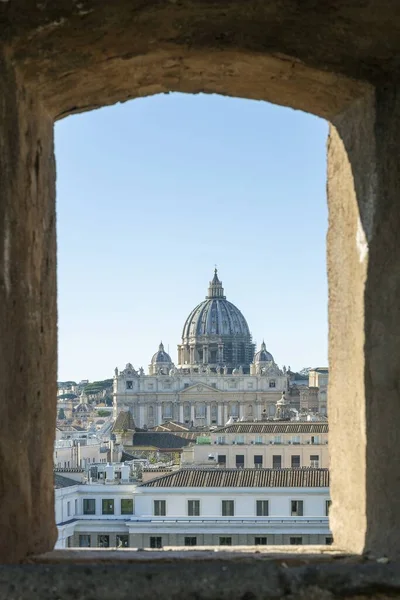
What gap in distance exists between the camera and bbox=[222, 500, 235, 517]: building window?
74.7 ft

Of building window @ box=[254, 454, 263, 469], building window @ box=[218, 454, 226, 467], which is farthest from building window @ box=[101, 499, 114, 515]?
building window @ box=[254, 454, 263, 469]

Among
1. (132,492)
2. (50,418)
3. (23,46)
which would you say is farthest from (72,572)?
(132,492)

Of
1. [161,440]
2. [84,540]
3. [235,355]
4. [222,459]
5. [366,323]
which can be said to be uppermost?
[235,355]

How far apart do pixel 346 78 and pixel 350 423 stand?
35.0 inches

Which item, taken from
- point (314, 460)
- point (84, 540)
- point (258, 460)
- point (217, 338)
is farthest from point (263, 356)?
point (84, 540)

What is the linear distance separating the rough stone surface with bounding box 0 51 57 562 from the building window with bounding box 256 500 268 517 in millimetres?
20215

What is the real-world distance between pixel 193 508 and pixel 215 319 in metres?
74.1

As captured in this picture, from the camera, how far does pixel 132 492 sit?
23938mm

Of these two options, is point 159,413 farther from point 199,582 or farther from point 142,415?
point 199,582

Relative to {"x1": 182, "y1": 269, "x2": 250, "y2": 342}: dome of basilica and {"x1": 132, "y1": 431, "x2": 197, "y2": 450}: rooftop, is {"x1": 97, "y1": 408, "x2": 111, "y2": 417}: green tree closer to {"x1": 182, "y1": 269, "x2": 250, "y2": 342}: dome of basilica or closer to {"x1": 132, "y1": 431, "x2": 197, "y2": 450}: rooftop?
{"x1": 182, "y1": 269, "x2": 250, "y2": 342}: dome of basilica

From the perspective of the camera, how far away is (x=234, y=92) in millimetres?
3016

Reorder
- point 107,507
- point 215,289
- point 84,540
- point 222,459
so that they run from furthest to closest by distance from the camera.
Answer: point 215,289 < point 222,459 < point 107,507 < point 84,540

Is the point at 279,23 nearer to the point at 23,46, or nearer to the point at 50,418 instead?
the point at 23,46

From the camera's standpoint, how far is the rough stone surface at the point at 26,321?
2.37 m
